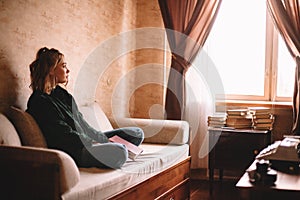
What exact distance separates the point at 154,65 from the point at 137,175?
7.49 feet

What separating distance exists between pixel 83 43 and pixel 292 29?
2030 mm

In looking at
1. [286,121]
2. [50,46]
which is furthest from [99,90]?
[286,121]

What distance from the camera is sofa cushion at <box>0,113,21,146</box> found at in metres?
2.62

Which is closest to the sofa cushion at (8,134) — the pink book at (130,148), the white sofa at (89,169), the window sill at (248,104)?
the white sofa at (89,169)

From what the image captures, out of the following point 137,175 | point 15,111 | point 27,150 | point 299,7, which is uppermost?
point 299,7

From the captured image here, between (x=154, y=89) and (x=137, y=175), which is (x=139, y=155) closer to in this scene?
(x=137, y=175)

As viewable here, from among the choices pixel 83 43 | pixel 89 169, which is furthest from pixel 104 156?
pixel 83 43

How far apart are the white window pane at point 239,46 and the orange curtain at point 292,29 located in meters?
0.35

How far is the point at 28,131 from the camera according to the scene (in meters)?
2.80

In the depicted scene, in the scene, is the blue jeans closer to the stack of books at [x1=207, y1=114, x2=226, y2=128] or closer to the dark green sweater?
the dark green sweater

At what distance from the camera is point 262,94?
484 centimetres

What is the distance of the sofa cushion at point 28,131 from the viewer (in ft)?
9.17

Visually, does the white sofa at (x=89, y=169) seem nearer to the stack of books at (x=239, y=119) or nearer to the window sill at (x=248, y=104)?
the stack of books at (x=239, y=119)

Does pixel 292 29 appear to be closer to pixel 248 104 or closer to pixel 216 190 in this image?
pixel 248 104
